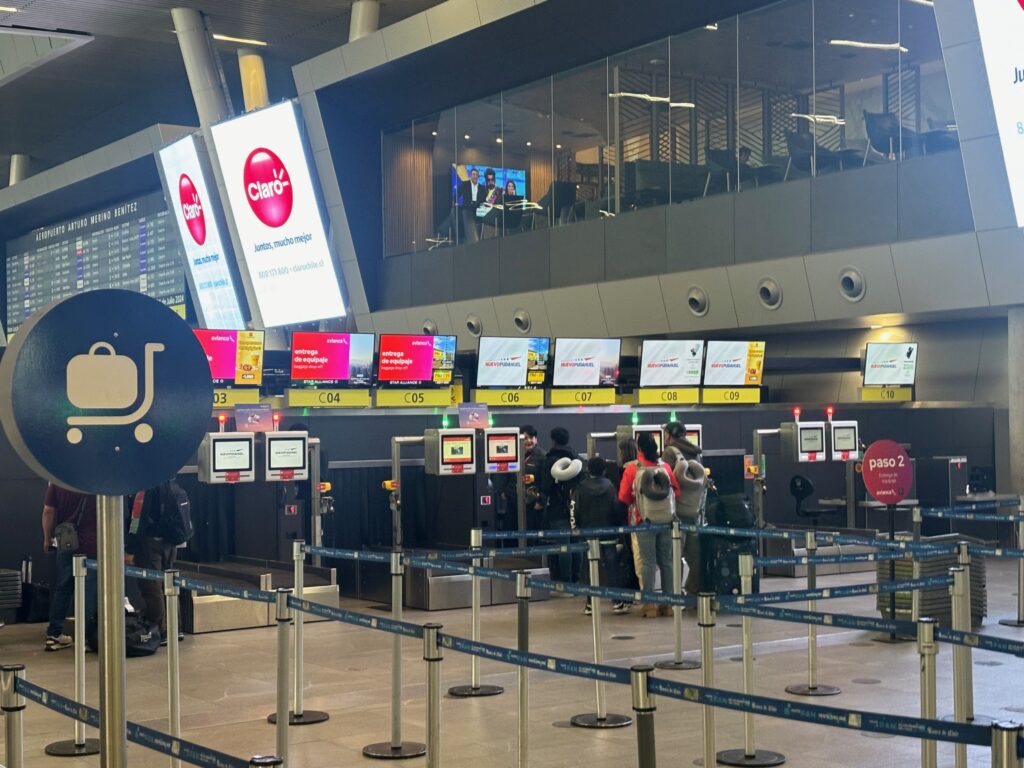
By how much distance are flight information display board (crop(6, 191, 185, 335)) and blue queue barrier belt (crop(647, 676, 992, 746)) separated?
25.2m

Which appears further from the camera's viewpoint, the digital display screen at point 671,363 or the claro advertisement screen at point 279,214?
the claro advertisement screen at point 279,214

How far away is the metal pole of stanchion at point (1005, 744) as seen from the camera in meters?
2.98

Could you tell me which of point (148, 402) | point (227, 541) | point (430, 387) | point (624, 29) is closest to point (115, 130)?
point (624, 29)

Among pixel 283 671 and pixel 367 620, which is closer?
pixel 367 620

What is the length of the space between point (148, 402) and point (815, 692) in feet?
20.5

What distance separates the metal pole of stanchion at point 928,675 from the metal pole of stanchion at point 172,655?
11.6 feet

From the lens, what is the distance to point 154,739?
3797 millimetres

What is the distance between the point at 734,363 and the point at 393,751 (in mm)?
12385

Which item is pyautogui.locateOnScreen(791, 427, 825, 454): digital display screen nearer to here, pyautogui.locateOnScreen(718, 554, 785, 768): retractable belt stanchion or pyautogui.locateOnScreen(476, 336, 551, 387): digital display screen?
pyautogui.locateOnScreen(476, 336, 551, 387): digital display screen

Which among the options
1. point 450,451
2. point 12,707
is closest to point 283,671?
point 12,707

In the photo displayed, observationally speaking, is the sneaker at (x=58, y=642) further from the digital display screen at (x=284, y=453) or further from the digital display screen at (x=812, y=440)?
the digital display screen at (x=812, y=440)

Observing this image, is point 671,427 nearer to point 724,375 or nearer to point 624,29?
point 724,375

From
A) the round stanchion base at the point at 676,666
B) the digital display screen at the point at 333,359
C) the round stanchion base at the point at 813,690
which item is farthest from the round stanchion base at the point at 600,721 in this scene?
the digital display screen at the point at 333,359

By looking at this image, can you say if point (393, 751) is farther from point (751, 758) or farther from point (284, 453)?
point (284, 453)
